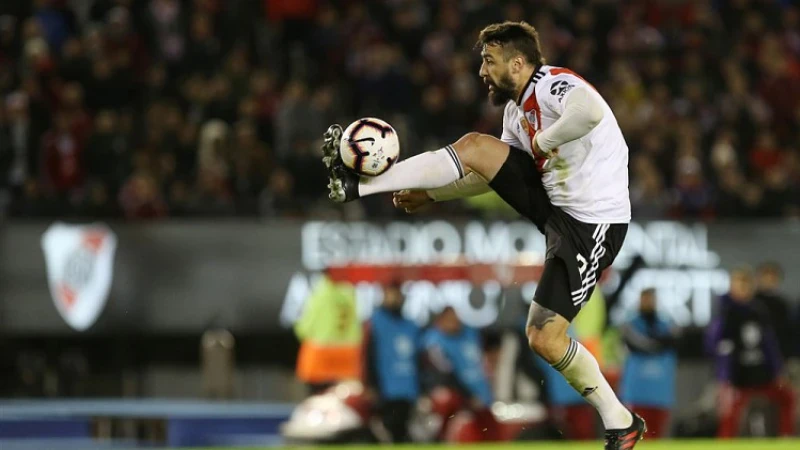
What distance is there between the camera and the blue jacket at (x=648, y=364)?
1548cm

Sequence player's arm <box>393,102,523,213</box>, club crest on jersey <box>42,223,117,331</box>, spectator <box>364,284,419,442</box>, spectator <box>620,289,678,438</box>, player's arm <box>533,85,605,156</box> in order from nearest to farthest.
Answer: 1. player's arm <box>533,85,605,156</box>
2. player's arm <box>393,102,523,213</box>
3. spectator <box>364,284,419,442</box>
4. spectator <box>620,289,678,438</box>
5. club crest on jersey <box>42,223,117,331</box>

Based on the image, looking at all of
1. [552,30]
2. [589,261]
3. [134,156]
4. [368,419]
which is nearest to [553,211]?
[589,261]

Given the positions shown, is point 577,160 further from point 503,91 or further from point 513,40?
point 513,40

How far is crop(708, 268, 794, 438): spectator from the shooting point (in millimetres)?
15359

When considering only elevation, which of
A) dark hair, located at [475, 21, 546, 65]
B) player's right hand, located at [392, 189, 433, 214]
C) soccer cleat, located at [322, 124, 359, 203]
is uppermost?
dark hair, located at [475, 21, 546, 65]

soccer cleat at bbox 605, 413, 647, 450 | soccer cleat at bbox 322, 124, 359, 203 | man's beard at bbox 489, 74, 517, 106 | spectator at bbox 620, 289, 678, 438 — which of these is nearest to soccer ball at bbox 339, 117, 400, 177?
soccer cleat at bbox 322, 124, 359, 203

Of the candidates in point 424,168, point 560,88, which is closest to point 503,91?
point 560,88

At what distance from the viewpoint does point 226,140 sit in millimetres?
16641

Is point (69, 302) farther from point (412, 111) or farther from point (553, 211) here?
point (553, 211)

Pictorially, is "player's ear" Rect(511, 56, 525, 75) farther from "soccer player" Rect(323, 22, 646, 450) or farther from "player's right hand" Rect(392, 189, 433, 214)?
"player's right hand" Rect(392, 189, 433, 214)

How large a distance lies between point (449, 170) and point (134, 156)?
29.5 ft

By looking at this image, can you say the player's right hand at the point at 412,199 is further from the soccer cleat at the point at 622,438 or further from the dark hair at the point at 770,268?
the dark hair at the point at 770,268

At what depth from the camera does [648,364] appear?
50.9 feet

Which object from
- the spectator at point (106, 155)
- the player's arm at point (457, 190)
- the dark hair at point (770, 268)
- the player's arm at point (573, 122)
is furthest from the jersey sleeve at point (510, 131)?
the spectator at point (106, 155)
